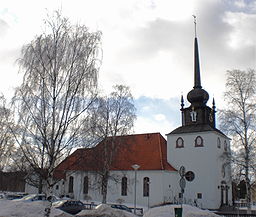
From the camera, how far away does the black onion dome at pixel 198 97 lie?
37750 mm

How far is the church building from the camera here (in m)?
35.1

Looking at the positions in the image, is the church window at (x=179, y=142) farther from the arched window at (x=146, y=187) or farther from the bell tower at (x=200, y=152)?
the arched window at (x=146, y=187)

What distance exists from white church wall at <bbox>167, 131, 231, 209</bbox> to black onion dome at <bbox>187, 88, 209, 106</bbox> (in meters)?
3.96

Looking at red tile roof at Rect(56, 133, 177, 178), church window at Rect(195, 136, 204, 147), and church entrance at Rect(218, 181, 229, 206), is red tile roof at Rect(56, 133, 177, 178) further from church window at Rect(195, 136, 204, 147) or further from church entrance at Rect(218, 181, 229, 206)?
church entrance at Rect(218, 181, 229, 206)

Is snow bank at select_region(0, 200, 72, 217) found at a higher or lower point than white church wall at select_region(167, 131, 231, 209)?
lower

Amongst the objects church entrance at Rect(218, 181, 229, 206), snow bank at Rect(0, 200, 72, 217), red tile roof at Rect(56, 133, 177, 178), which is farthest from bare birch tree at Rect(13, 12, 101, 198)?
church entrance at Rect(218, 181, 229, 206)

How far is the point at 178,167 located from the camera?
37.5 meters

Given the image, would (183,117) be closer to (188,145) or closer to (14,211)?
(188,145)

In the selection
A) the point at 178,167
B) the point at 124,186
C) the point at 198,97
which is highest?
the point at 198,97

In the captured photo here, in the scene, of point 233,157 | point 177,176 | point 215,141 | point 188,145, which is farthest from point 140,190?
point 233,157

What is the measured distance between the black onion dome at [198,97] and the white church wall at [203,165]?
13.0 ft

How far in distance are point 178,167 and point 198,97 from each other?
8.74 metres

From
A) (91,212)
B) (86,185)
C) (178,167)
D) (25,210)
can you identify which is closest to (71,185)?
(86,185)

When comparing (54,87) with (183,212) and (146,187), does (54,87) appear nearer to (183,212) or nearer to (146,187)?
(183,212)
